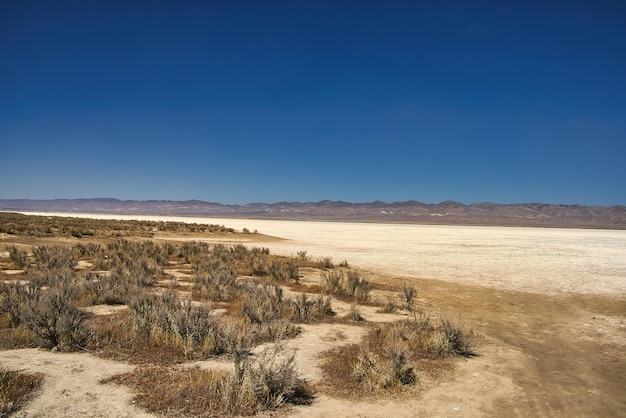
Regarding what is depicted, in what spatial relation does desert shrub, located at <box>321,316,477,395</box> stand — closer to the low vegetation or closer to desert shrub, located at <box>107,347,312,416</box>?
the low vegetation

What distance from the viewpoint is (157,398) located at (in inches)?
183

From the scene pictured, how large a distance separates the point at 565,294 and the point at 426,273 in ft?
16.6

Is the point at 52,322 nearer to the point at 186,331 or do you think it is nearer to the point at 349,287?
the point at 186,331

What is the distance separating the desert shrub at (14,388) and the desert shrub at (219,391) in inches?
35.0

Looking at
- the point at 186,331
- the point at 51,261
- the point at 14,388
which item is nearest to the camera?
the point at 14,388

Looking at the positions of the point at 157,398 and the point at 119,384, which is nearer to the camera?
the point at 157,398

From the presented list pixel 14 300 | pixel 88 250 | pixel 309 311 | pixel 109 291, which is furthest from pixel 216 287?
pixel 88 250

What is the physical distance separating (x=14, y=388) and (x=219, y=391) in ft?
7.37

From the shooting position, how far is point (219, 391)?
15.3ft

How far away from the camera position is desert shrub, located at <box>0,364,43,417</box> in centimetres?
408

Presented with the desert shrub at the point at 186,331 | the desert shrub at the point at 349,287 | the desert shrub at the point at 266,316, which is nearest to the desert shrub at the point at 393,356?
the desert shrub at the point at 266,316

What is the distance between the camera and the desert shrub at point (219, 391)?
4470 mm

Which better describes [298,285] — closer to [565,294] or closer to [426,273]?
[426,273]

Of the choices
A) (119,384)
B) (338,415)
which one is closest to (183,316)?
(119,384)
